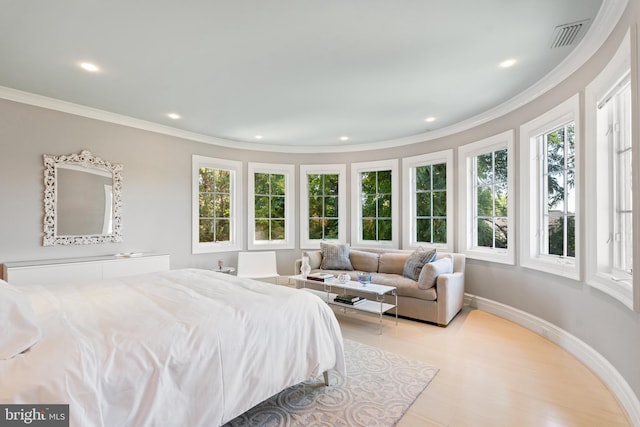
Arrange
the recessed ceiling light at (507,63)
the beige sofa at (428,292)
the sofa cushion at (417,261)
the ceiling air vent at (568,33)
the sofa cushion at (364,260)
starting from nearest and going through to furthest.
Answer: the ceiling air vent at (568,33) → the recessed ceiling light at (507,63) → the beige sofa at (428,292) → the sofa cushion at (417,261) → the sofa cushion at (364,260)

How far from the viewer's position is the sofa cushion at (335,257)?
16.0ft

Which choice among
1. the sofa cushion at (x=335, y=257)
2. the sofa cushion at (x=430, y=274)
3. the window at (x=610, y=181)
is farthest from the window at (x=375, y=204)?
the window at (x=610, y=181)

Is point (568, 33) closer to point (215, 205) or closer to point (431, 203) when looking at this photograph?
point (431, 203)

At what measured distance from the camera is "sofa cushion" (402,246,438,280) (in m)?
3.93

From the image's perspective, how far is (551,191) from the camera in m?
3.24

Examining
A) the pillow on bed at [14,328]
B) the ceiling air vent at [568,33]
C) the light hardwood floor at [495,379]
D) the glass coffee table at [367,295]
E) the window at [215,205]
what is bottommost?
the light hardwood floor at [495,379]

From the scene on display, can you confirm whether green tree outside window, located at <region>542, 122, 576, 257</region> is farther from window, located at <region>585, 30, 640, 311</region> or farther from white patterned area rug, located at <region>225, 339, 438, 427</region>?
white patterned area rug, located at <region>225, 339, 438, 427</region>

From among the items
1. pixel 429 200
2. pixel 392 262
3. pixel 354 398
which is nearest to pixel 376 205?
pixel 429 200

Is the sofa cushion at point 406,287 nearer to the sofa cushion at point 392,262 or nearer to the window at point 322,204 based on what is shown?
the sofa cushion at point 392,262

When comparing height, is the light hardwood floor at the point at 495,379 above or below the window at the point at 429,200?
below

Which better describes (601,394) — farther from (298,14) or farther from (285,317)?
(298,14)

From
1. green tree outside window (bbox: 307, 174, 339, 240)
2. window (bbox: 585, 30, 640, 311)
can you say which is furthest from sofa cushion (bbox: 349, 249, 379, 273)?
window (bbox: 585, 30, 640, 311)

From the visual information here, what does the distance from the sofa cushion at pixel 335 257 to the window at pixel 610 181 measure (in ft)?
9.84

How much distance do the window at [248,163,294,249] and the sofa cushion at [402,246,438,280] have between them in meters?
2.48
